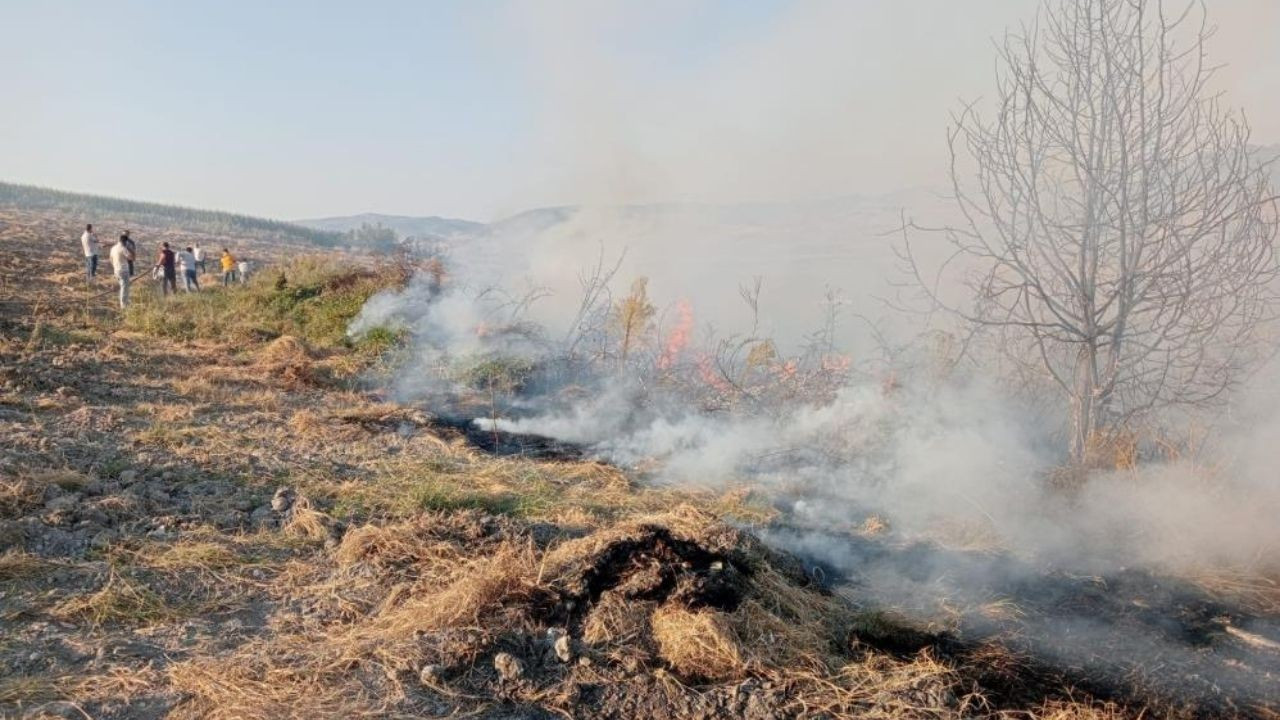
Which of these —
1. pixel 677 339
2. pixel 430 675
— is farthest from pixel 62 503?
pixel 677 339

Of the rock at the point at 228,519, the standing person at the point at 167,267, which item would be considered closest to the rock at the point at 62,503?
the rock at the point at 228,519

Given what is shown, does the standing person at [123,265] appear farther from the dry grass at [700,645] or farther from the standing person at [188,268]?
the dry grass at [700,645]

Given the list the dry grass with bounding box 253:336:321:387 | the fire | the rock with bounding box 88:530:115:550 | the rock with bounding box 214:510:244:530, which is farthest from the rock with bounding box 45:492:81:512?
the fire

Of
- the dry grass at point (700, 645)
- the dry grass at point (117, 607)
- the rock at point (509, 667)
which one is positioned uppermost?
the dry grass at point (700, 645)

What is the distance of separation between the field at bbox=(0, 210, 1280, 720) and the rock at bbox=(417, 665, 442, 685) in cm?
1

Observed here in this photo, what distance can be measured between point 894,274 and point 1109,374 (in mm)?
13088

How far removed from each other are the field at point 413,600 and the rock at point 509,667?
19 millimetres

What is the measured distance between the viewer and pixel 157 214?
67750 mm

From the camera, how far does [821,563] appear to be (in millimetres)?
5309

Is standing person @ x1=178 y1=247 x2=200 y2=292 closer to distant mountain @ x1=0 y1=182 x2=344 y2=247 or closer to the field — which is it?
the field

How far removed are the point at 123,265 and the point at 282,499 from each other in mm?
10781

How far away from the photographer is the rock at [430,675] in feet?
11.0

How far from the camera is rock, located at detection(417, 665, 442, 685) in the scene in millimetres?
3352

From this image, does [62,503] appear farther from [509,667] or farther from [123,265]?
[123,265]
